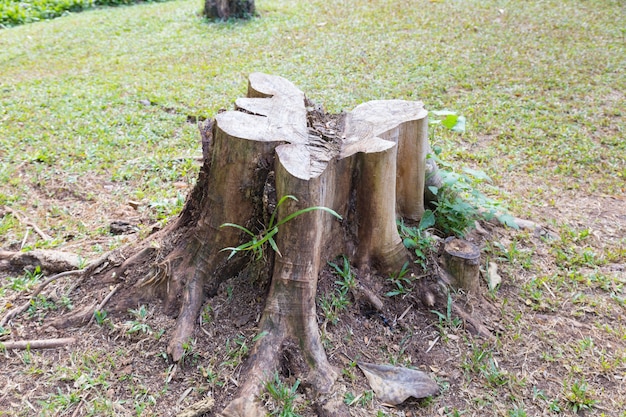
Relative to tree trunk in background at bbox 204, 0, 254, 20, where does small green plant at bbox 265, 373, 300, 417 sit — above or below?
below

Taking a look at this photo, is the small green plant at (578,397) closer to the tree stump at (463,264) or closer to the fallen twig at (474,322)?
the fallen twig at (474,322)

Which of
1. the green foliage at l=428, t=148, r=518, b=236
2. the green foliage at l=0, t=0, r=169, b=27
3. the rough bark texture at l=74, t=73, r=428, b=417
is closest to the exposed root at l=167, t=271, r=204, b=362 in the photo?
the rough bark texture at l=74, t=73, r=428, b=417

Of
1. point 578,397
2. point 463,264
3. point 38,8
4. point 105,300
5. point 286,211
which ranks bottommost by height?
point 578,397

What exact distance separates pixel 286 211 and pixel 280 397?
717 mm

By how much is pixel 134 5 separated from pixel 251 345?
1024 centimetres

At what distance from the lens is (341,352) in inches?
90.2

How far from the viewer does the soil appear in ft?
7.02

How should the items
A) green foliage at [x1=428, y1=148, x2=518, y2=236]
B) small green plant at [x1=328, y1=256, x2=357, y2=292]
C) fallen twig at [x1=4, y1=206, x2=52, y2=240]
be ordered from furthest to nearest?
fallen twig at [x1=4, y1=206, x2=52, y2=240] < green foliage at [x1=428, y1=148, x2=518, y2=236] < small green plant at [x1=328, y1=256, x2=357, y2=292]

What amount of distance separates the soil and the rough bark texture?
8 centimetres

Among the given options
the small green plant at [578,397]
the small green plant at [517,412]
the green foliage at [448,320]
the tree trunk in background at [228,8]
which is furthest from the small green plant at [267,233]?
the tree trunk in background at [228,8]

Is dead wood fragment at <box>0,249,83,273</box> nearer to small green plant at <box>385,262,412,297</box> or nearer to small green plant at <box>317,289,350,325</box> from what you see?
small green plant at <box>317,289,350,325</box>

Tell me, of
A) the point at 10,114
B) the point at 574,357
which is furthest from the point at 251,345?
the point at 10,114

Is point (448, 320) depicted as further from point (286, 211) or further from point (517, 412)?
point (286, 211)

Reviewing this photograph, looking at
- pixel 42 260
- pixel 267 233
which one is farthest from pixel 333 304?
pixel 42 260
